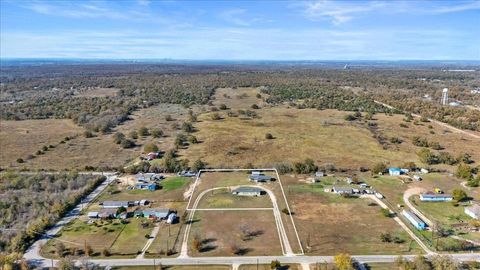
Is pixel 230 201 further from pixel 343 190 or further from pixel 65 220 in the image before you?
pixel 65 220

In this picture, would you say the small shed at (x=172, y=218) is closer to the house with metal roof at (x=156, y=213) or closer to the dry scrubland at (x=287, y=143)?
the house with metal roof at (x=156, y=213)

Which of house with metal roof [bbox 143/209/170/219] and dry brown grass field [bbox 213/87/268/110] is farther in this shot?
dry brown grass field [bbox 213/87/268/110]

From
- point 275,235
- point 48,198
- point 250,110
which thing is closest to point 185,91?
point 250,110

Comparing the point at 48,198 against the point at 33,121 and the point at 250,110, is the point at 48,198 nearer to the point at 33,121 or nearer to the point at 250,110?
the point at 33,121

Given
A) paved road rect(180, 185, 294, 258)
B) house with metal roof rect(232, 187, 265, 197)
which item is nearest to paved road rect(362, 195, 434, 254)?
paved road rect(180, 185, 294, 258)

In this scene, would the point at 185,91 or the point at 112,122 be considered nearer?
the point at 112,122

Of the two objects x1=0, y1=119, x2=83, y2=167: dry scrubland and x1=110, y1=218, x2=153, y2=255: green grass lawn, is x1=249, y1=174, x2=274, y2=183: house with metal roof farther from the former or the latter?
x1=0, y1=119, x2=83, y2=167: dry scrubland

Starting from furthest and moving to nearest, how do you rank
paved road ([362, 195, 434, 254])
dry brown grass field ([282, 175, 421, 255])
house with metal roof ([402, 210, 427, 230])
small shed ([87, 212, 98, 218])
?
small shed ([87, 212, 98, 218])
house with metal roof ([402, 210, 427, 230])
dry brown grass field ([282, 175, 421, 255])
paved road ([362, 195, 434, 254])
